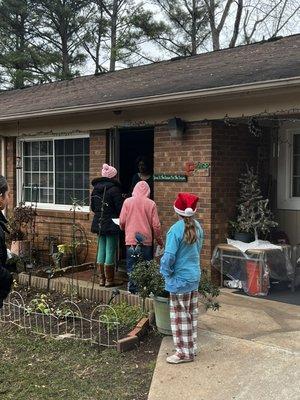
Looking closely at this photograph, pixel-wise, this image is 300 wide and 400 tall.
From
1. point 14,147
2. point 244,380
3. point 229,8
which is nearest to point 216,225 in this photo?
point 244,380

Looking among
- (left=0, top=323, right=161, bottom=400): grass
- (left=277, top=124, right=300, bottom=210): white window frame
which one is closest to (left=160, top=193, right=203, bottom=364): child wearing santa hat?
(left=0, top=323, right=161, bottom=400): grass

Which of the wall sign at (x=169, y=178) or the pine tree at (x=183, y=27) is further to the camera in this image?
the pine tree at (x=183, y=27)

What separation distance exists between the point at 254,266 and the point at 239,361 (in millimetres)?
2623

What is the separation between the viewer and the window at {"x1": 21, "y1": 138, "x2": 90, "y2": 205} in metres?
9.51

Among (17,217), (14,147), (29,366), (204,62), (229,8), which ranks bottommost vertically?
(29,366)

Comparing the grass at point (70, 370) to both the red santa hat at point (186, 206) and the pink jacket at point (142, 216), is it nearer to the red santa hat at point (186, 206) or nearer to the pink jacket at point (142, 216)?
the red santa hat at point (186, 206)

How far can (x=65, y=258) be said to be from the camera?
9141 millimetres

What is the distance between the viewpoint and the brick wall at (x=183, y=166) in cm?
740

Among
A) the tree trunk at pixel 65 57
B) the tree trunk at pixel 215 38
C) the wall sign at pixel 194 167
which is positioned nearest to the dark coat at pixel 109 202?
the wall sign at pixel 194 167

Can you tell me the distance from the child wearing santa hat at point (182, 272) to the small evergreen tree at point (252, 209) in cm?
279

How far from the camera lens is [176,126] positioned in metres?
7.51

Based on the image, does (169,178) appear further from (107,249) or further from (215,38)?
(215,38)

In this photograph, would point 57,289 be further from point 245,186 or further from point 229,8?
point 229,8

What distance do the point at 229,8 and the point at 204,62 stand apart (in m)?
17.8
